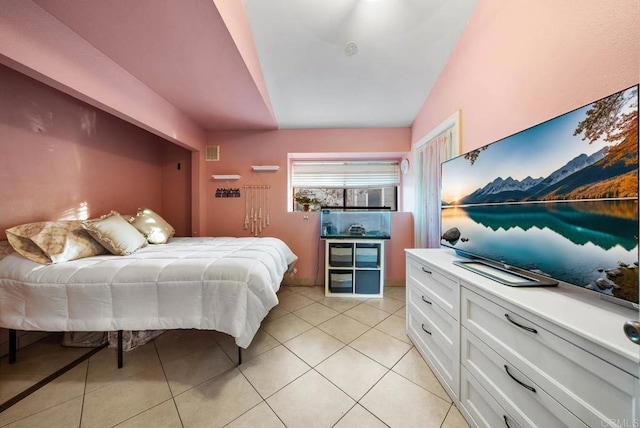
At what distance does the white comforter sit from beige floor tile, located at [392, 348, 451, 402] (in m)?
1.03

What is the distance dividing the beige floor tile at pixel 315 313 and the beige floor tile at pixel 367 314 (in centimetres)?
18

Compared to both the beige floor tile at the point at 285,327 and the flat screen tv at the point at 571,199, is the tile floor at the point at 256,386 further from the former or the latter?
the flat screen tv at the point at 571,199

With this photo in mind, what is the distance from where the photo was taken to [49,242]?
1.46m

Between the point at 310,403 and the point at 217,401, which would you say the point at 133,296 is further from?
the point at 310,403

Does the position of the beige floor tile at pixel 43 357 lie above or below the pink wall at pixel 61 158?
below

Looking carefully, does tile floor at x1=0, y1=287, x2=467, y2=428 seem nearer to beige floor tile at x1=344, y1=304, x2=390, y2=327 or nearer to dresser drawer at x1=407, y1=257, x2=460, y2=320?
beige floor tile at x1=344, y1=304, x2=390, y2=327

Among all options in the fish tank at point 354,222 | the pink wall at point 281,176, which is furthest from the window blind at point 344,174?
the fish tank at point 354,222

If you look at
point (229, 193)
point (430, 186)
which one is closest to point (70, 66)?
point (229, 193)

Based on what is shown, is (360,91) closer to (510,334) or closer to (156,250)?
(510,334)

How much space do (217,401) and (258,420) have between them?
293 mm

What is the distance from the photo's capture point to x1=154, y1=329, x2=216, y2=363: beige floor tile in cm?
161

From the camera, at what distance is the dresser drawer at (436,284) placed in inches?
46.3

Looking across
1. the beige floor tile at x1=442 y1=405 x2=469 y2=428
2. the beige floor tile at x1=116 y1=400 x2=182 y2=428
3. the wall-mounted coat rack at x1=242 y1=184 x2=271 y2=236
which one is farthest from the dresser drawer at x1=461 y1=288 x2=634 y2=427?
the wall-mounted coat rack at x1=242 y1=184 x2=271 y2=236

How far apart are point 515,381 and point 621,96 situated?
3.64 ft
